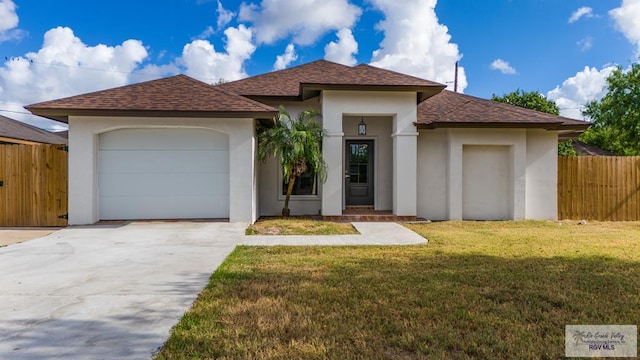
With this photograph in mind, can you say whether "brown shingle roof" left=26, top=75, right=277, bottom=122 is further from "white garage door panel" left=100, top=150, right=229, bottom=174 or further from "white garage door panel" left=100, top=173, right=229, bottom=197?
"white garage door panel" left=100, top=173, right=229, bottom=197

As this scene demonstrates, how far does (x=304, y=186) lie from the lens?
11672 millimetres

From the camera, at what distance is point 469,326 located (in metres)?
3.15

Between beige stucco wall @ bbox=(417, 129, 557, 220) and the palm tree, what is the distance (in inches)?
127

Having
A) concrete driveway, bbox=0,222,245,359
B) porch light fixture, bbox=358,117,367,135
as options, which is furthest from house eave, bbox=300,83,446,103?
concrete driveway, bbox=0,222,245,359

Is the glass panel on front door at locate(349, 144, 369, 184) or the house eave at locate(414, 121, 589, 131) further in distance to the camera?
the glass panel on front door at locate(349, 144, 369, 184)

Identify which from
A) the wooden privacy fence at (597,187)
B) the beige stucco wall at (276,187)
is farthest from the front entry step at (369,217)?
the wooden privacy fence at (597,187)

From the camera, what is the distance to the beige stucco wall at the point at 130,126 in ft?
29.9

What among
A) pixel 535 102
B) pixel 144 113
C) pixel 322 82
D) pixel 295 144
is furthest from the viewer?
pixel 535 102

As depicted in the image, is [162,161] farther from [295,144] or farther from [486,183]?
[486,183]

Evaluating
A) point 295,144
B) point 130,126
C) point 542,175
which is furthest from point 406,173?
point 130,126

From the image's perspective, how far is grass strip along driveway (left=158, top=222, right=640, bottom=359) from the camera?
2783 mm

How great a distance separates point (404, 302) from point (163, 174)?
7825mm

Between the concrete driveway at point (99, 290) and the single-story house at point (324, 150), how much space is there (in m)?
2.12

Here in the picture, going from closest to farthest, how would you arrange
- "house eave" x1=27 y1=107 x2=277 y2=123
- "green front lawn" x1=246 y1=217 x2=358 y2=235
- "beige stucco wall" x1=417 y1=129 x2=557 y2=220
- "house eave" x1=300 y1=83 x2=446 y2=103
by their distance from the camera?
"green front lawn" x1=246 y1=217 x2=358 y2=235 < "house eave" x1=27 y1=107 x2=277 y2=123 < "house eave" x1=300 y1=83 x2=446 y2=103 < "beige stucco wall" x1=417 y1=129 x2=557 y2=220
